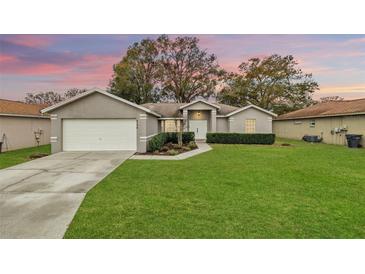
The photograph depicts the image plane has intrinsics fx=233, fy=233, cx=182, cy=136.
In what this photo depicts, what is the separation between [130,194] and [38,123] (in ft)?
54.8

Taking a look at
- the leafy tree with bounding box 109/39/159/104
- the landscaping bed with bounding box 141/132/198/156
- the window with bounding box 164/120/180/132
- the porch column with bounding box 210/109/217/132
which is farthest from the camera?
the leafy tree with bounding box 109/39/159/104

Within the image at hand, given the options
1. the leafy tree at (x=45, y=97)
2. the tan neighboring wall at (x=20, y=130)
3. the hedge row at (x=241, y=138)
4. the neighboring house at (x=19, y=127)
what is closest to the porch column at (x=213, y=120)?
the hedge row at (x=241, y=138)

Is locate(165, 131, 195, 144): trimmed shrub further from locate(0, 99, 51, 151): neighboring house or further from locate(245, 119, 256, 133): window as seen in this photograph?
locate(0, 99, 51, 151): neighboring house

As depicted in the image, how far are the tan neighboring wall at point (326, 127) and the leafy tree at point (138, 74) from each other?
813 inches

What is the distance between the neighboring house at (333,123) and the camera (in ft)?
57.9

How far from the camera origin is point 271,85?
36906mm

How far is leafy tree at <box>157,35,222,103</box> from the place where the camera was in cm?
3725

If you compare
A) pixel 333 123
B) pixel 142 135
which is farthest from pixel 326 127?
pixel 142 135

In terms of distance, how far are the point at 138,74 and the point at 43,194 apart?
33089mm

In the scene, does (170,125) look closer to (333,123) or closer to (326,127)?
(326,127)

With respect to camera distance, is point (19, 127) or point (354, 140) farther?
point (354, 140)

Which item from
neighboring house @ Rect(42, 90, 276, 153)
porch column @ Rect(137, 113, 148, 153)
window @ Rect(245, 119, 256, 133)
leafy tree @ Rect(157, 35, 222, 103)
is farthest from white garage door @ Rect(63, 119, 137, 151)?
leafy tree @ Rect(157, 35, 222, 103)

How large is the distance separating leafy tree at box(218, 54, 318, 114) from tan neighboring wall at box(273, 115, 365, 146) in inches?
372
